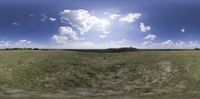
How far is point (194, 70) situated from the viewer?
2066 inches

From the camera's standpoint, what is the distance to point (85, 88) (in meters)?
46.9

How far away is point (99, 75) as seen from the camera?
176 feet

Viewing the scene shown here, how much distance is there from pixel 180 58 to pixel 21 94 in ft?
97.9

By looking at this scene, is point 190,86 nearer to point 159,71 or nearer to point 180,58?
point 159,71

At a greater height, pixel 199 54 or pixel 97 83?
pixel 199 54

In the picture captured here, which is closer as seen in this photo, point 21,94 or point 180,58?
point 21,94

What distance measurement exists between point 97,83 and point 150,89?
7700 millimetres

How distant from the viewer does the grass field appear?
45.1m

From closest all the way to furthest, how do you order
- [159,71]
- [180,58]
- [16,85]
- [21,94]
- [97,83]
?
1. [21,94]
2. [16,85]
3. [97,83]
4. [159,71]
5. [180,58]

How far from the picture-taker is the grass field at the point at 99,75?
45062 millimetres

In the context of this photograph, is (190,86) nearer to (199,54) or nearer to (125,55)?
(199,54)

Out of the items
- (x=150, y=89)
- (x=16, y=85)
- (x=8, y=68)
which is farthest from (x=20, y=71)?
(x=150, y=89)

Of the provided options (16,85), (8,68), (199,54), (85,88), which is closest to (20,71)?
(8,68)

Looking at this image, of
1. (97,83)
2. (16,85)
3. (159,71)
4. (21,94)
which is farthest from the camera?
(159,71)
